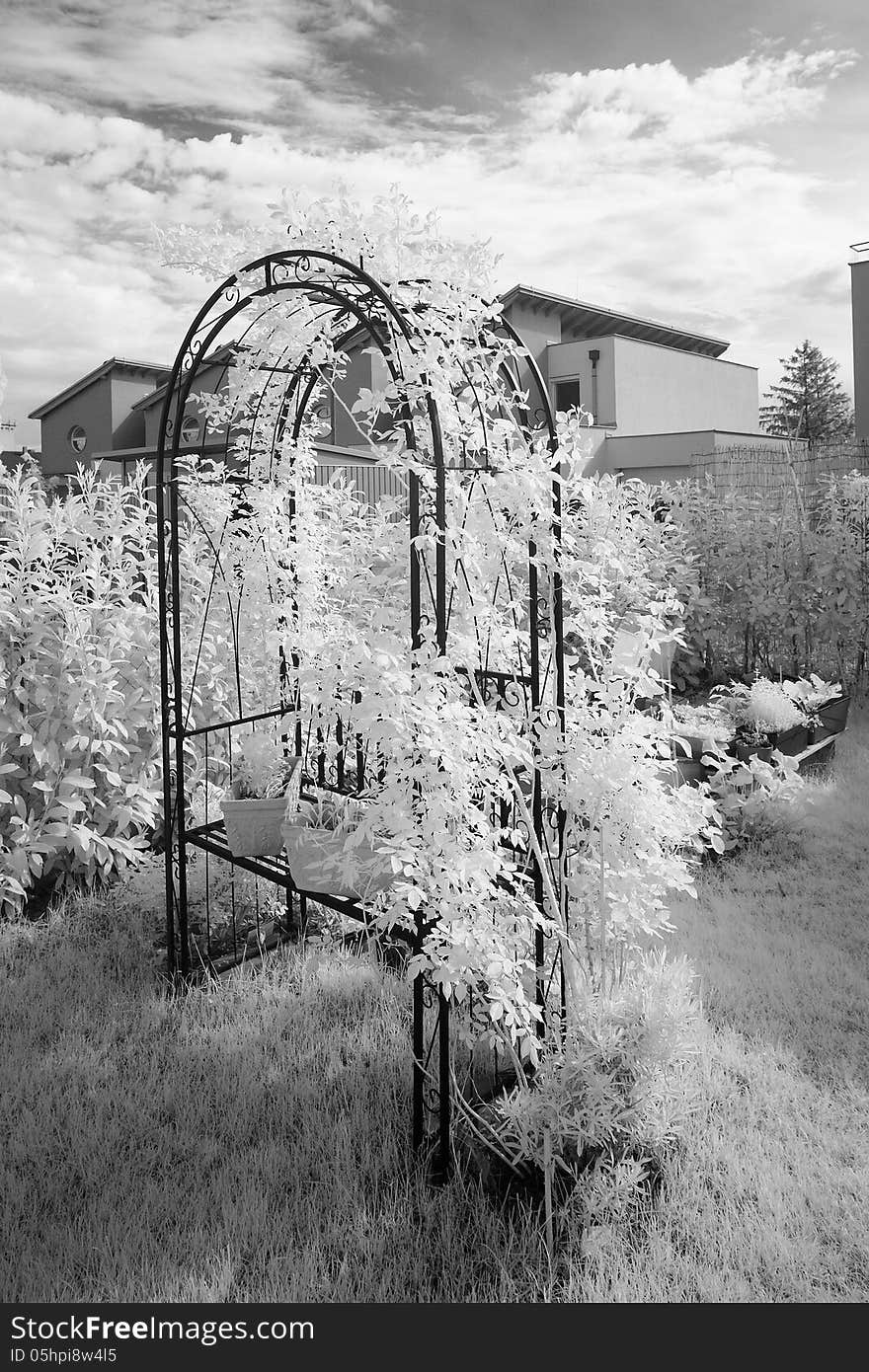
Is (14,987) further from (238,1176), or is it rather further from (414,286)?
(414,286)

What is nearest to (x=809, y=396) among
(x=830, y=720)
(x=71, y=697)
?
(x=830, y=720)

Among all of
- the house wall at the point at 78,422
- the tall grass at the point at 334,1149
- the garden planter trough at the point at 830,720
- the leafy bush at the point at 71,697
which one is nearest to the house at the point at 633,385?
the house wall at the point at 78,422

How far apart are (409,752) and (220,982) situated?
158 cm

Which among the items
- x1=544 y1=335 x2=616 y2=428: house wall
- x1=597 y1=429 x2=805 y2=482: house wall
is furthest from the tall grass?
x1=544 y1=335 x2=616 y2=428: house wall

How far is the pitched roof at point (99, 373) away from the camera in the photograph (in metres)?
20.0

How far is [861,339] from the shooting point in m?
13.7

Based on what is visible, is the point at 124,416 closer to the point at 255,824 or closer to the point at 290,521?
the point at 290,521

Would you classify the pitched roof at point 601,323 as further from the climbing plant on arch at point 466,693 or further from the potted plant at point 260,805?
the climbing plant on arch at point 466,693

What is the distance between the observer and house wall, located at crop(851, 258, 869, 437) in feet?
44.1

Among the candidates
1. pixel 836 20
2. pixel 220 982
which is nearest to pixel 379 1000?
pixel 220 982

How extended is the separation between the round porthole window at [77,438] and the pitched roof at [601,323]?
897 centimetres

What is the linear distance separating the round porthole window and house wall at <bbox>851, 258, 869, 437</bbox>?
48.0 feet

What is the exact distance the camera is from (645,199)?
6578mm

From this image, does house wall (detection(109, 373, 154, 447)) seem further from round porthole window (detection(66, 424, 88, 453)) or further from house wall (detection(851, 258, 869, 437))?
house wall (detection(851, 258, 869, 437))
